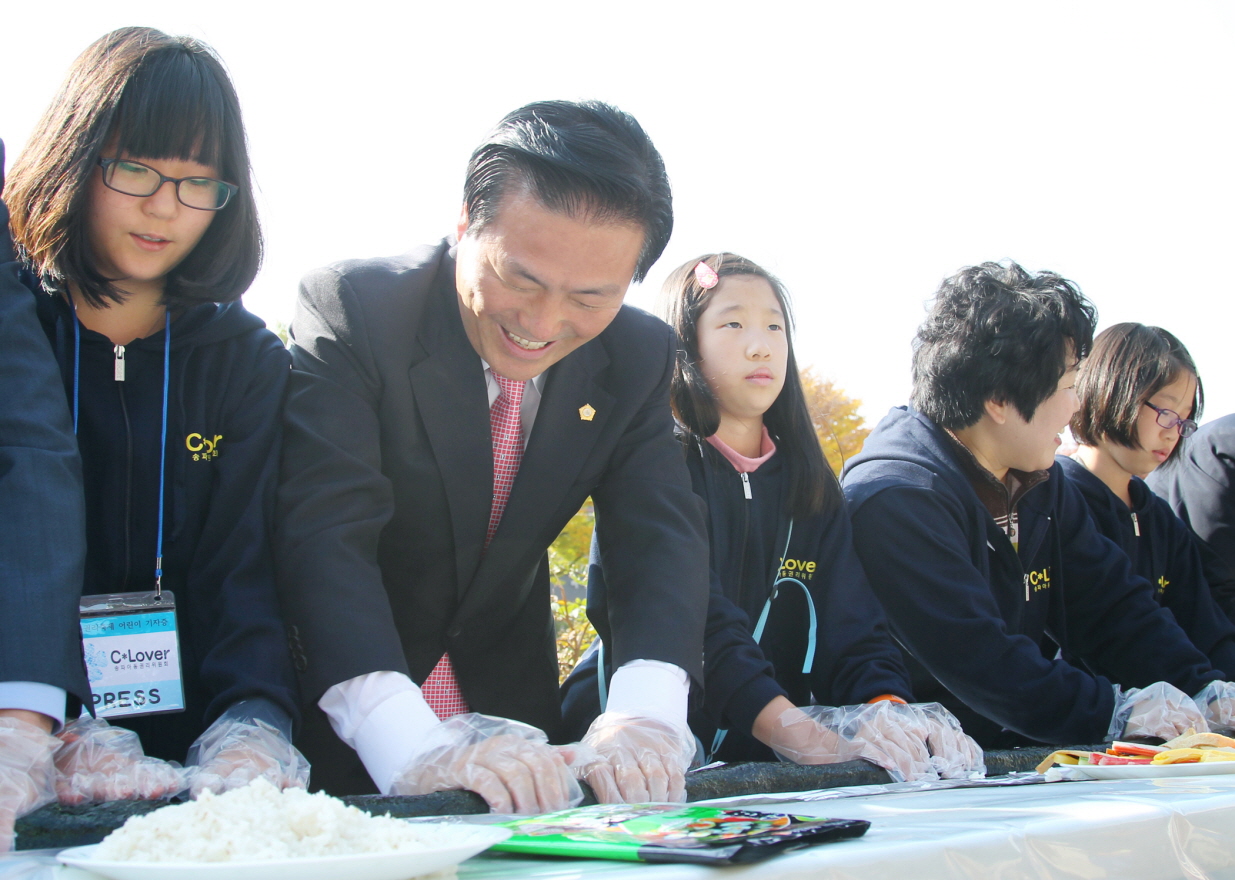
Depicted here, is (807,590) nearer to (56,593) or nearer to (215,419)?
(215,419)

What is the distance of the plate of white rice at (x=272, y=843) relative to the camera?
81 cm

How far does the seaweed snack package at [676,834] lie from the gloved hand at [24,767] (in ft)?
1.70

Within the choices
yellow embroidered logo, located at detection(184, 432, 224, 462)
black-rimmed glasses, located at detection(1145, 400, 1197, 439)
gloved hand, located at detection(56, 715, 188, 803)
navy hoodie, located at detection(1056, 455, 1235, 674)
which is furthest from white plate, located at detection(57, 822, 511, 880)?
black-rimmed glasses, located at detection(1145, 400, 1197, 439)

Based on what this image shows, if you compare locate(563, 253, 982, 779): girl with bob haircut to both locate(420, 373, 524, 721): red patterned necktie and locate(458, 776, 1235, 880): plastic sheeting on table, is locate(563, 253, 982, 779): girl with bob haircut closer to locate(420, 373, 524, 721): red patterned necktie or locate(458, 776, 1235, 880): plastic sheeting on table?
locate(420, 373, 524, 721): red patterned necktie

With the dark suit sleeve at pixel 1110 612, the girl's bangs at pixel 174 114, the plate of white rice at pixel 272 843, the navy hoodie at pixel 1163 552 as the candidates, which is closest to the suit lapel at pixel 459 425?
the girl's bangs at pixel 174 114

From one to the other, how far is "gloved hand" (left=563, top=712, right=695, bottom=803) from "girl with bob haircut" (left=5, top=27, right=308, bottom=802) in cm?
42

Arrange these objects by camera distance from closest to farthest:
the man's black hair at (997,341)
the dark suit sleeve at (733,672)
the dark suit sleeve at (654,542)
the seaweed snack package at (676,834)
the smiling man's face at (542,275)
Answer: the seaweed snack package at (676,834), the smiling man's face at (542,275), the dark suit sleeve at (654,542), the dark suit sleeve at (733,672), the man's black hair at (997,341)

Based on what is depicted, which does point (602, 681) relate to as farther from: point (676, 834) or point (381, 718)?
point (676, 834)

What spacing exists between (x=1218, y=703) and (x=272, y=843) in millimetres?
2620

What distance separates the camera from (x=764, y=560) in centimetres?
259

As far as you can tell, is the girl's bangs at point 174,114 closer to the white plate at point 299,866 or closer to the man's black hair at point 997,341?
the white plate at point 299,866

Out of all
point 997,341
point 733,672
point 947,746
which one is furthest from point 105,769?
point 997,341

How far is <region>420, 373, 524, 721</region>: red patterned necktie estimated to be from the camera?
2.04 metres

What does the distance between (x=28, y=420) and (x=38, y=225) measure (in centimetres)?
36
